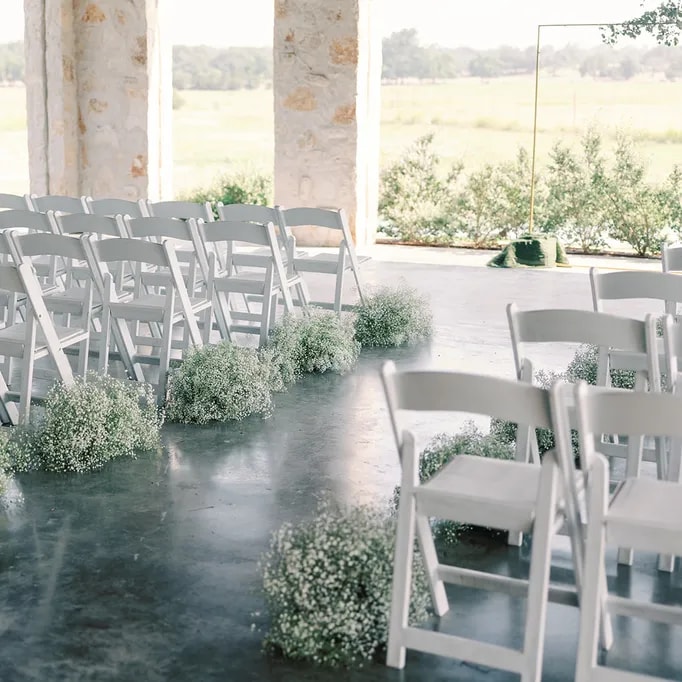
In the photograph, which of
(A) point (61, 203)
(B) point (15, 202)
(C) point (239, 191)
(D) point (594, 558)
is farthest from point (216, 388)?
(C) point (239, 191)

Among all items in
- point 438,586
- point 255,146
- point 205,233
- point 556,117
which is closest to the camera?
point 438,586

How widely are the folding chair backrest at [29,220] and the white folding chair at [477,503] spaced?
4226 mm

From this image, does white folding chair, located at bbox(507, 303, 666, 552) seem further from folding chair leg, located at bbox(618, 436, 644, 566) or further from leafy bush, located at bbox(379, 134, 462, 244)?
leafy bush, located at bbox(379, 134, 462, 244)

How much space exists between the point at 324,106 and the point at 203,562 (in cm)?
870

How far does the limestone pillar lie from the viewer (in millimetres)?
11883

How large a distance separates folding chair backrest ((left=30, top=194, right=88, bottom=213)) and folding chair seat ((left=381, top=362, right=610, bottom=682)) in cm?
530

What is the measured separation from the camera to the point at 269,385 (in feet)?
17.9

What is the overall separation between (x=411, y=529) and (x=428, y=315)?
4.39 meters

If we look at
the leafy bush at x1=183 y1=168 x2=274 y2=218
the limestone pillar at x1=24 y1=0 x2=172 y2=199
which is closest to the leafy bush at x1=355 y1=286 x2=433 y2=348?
the limestone pillar at x1=24 y1=0 x2=172 y2=199

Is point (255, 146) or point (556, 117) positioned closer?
point (556, 117)

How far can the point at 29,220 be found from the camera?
6.49 meters

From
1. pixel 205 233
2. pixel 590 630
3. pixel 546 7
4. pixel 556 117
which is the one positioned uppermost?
pixel 546 7

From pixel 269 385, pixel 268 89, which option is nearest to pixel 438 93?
pixel 268 89

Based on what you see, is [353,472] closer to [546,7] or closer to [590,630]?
[590,630]
